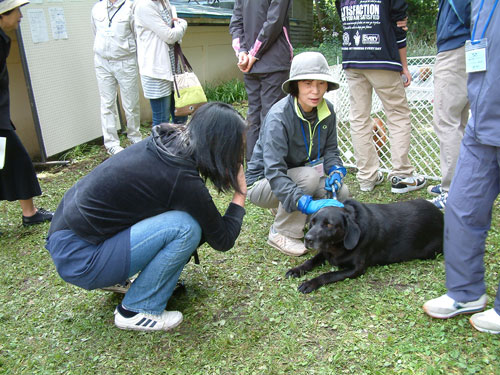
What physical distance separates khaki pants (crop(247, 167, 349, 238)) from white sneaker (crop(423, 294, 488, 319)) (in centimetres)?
110

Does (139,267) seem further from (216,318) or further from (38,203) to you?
(38,203)

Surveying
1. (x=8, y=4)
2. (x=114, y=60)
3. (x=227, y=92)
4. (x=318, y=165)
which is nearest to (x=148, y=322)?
(x=318, y=165)

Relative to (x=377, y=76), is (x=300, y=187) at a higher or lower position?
lower

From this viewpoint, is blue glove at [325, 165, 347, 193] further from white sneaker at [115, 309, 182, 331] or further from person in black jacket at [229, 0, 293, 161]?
white sneaker at [115, 309, 182, 331]

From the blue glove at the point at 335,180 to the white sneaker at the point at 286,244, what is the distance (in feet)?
1.53

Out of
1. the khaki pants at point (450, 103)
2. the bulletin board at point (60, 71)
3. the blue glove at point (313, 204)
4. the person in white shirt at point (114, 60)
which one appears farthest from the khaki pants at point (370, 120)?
the bulletin board at point (60, 71)

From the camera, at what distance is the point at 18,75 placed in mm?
5750

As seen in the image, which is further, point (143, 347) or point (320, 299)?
point (320, 299)

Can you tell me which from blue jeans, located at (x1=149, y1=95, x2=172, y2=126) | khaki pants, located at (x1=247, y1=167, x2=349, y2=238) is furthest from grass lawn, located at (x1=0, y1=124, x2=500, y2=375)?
blue jeans, located at (x1=149, y1=95, x2=172, y2=126)

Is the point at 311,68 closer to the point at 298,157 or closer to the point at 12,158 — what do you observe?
the point at 298,157

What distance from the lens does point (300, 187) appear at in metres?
3.12

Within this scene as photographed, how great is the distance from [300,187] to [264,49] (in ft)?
5.57

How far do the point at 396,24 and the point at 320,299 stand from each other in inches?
101

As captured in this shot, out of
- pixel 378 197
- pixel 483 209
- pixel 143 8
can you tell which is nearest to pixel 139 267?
pixel 483 209
